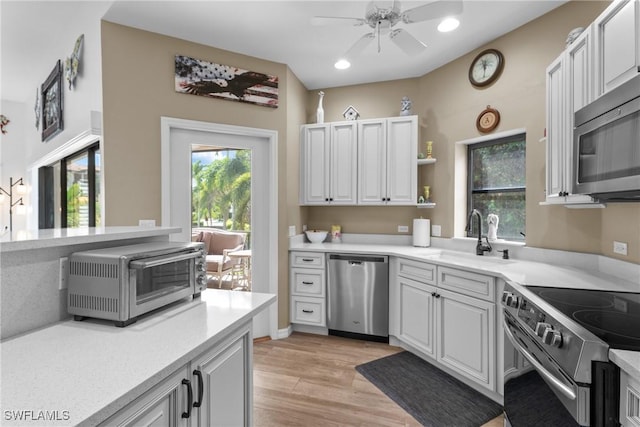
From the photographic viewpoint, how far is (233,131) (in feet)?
10.2

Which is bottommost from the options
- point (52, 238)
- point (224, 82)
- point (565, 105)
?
point (52, 238)

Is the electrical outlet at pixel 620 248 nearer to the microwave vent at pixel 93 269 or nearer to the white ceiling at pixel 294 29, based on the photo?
the white ceiling at pixel 294 29

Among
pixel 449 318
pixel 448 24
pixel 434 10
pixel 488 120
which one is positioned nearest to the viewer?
pixel 434 10

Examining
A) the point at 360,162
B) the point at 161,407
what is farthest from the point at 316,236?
the point at 161,407

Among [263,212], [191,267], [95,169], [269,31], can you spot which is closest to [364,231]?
[263,212]

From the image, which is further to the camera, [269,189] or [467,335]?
[269,189]

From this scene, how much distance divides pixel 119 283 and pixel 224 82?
8.02 feet

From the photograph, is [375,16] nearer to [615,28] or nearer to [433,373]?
[615,28]

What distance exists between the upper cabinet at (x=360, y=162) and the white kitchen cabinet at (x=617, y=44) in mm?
1760

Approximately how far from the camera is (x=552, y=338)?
123 centimetres

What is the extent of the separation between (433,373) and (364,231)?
1.73m

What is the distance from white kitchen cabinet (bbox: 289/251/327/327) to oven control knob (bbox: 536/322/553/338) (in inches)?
87.1

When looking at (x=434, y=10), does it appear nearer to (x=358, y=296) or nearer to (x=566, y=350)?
(x=566, y=350)

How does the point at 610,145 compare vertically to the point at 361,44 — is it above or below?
below
